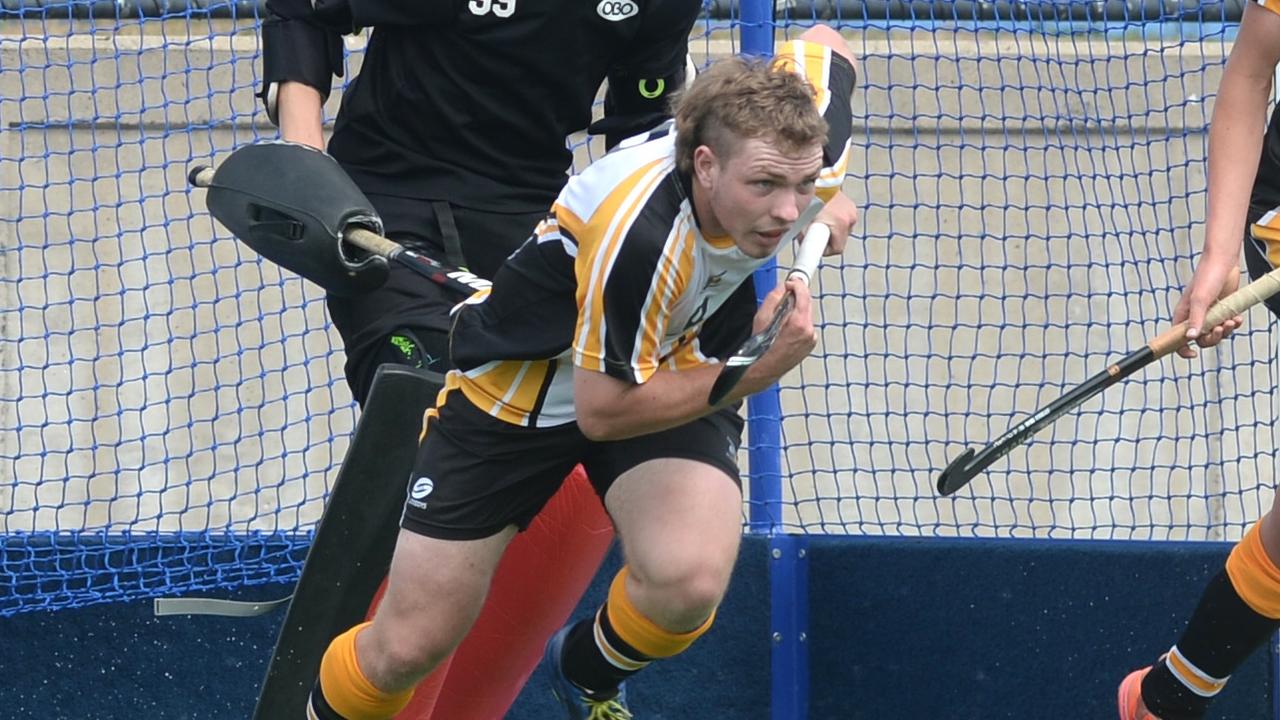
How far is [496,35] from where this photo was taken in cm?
304

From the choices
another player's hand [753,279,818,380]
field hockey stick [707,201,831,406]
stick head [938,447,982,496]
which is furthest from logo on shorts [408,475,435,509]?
stick head [938,447,982,496]

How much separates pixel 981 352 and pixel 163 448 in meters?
2.02

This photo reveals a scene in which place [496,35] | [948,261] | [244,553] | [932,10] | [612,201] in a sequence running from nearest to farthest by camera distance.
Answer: [612,201]
[496,35]
[244,553]
[932,10]
[948,261]

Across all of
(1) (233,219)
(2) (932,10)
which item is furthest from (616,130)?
(2) (932,10)

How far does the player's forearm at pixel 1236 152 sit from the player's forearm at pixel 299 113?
1.48 metres

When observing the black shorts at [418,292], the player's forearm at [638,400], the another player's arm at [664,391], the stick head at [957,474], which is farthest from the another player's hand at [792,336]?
the black shorts at [418,292]

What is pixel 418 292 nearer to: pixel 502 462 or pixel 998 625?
pixel 502 462

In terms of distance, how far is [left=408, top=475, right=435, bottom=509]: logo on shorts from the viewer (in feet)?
9.25

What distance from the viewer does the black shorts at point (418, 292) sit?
3088mm

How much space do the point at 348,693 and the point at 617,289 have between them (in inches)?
35.4

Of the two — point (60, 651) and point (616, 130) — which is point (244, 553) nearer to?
point (60, 651)

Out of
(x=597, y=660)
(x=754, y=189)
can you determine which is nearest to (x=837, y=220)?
(x=754, y=189)

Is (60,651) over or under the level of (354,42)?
under

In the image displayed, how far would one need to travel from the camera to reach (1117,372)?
2.80 m
